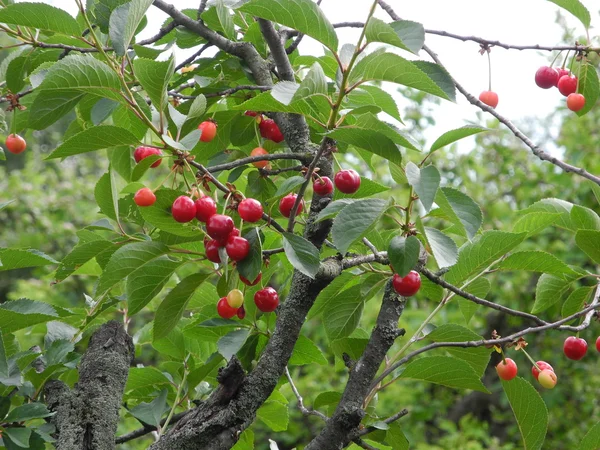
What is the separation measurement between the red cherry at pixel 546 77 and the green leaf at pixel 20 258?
1288 millimetres

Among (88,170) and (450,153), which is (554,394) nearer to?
(450,153)

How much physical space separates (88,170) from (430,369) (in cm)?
919

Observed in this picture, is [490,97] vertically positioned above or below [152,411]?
above

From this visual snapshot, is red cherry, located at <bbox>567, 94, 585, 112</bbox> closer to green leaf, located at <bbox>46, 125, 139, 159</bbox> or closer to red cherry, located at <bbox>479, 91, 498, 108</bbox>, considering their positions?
red cherry, located at <bbox>479, 91, 498, 108</bbox>

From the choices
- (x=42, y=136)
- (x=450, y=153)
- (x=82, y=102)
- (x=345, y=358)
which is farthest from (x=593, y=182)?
(x=42, y=136)

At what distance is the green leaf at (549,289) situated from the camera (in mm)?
1509

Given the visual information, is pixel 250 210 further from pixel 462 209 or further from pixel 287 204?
pixel 462 209

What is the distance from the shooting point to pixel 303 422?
567cm

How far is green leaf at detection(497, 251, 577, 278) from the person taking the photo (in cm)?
134

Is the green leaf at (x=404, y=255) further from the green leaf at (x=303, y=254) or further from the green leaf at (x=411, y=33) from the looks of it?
the green leaf at (x=411, y=33)

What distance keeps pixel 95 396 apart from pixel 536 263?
864 millimetres

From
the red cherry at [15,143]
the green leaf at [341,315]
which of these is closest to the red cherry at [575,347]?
the green leaf at [341,315]

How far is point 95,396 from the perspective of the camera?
130cm

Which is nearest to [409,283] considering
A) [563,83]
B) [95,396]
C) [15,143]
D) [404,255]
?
[404,255]
